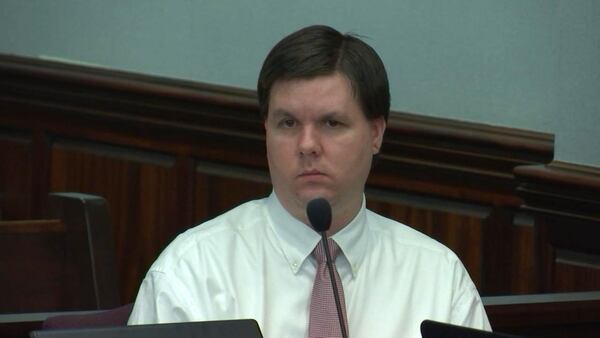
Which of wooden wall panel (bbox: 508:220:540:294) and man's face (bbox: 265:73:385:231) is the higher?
man's face (bbox: 265:73:385:231)

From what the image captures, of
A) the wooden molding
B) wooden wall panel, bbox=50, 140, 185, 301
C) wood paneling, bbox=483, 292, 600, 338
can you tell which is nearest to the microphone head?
wood paneling, bbox=483, 292, 600, 338

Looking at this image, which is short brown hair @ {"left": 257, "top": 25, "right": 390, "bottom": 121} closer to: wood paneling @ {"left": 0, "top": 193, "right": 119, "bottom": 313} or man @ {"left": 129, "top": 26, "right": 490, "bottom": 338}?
man @ {"left": 129, "top": 26, "right": 490, "bottom": 338}

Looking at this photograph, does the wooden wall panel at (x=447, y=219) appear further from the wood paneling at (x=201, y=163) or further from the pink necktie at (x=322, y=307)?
the pink necktie at (x=322, y=307)

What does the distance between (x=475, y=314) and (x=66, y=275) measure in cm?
120

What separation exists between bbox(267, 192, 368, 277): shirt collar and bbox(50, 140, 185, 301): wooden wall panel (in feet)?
8.74

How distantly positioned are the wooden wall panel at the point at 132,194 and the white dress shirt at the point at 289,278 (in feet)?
8.66

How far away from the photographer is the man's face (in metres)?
2.43

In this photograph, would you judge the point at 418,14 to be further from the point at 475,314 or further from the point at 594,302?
the point at 475,314

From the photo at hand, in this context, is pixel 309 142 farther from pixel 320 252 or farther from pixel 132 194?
pixel 132 194

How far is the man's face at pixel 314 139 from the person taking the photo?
2.43 metres

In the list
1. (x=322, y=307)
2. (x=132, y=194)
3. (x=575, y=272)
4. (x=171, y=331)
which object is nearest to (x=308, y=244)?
(x=322, y=307)

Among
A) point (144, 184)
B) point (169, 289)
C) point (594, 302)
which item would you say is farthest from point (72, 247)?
point (144, 184)

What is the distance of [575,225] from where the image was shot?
3953mm

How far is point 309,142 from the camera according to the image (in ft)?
7.90
